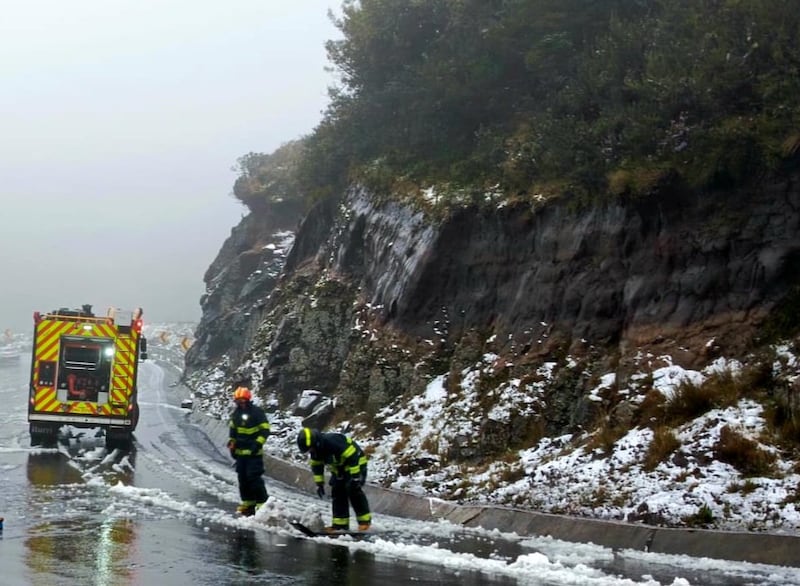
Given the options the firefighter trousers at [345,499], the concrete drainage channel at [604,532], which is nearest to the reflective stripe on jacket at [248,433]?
the firefighter trousers at [345,499]

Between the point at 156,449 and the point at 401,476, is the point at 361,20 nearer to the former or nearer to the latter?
the point at 156,449

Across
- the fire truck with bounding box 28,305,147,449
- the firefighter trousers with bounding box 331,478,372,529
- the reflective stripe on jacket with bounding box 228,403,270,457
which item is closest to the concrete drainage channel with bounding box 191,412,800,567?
the firefighter trousers with bounding box 331,478,372,529

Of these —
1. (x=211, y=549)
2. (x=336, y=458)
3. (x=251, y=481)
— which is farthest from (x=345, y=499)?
(x=211, y=549)

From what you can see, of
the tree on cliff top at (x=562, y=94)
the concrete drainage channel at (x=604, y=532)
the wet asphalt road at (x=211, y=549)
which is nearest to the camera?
the wet asphalt road at (x=211, y=549)

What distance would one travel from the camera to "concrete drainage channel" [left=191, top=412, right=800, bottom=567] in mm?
9625

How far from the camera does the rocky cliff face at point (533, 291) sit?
14.4 m

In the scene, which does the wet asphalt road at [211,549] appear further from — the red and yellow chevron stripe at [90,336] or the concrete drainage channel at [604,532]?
A: the red and yellow chevron stripe at [90,336]

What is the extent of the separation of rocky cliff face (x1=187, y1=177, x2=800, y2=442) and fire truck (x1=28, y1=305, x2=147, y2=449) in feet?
13.1

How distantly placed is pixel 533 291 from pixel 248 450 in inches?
276

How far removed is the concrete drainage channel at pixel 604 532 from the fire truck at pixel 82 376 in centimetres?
876

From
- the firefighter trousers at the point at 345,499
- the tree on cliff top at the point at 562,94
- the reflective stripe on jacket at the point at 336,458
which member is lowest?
the firefighter trousers at the point at 345,499

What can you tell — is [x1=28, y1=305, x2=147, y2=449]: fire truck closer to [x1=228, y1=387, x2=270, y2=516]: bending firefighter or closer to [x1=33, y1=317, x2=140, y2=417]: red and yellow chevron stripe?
[x1=33, y1=317, x2=140, y2=417]: red and yellow chevron stripe

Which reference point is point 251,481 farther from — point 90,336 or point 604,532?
point 90,336

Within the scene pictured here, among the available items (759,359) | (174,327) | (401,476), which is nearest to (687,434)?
(759,359)
